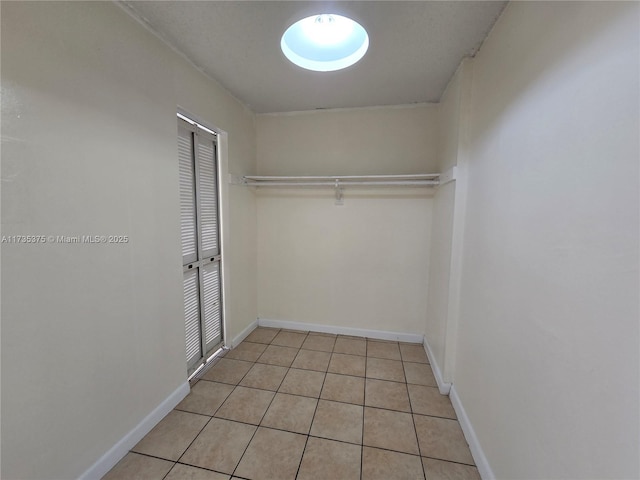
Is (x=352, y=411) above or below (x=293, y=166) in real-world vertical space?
below

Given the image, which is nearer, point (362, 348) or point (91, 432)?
point (91, 432)

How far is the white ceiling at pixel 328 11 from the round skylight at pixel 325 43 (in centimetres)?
6

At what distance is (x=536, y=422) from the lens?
986 millimetres

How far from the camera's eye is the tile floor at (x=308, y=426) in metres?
1.43

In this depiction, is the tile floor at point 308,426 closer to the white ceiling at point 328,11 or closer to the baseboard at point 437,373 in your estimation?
the baseboard at point 437,373

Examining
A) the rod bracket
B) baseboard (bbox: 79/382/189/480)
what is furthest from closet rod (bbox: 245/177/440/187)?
baseboard (bbox: 79/382/189/480)

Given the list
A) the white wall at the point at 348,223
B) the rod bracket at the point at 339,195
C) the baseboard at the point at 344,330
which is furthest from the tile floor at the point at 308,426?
the rod bracket at the point at 339,195

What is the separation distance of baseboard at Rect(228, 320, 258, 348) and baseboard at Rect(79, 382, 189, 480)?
0.70m

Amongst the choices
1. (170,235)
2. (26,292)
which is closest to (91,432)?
(26,292)

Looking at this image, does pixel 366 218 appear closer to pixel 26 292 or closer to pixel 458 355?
pixel 458 355

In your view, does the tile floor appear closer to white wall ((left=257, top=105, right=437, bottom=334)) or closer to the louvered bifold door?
the louvered bifold door

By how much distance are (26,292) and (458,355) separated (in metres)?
2.40

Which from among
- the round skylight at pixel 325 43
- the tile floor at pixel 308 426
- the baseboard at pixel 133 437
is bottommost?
the tile floor at pixel 308 426

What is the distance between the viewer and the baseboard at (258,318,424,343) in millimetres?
2830
